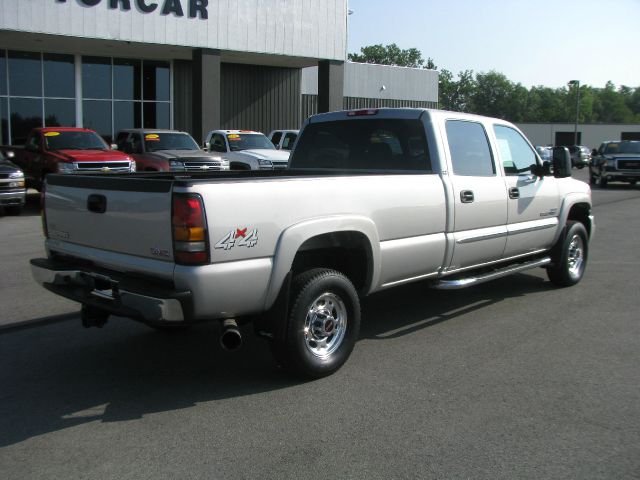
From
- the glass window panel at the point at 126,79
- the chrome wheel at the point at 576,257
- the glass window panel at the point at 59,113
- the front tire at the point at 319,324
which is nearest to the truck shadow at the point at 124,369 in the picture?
the front tire at the point at 319,324

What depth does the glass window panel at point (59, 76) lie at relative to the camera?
25.6 meters

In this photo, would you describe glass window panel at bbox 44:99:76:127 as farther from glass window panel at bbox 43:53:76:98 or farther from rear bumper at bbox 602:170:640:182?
rear bumper at bbox 602:170:640:182

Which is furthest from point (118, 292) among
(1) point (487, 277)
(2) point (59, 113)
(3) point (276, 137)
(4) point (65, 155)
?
(2) point (59, 113)

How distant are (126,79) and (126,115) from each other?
1.50 metres

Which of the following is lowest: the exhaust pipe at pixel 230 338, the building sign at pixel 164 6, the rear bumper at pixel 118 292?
the exhaust pipe at pixel 230 338

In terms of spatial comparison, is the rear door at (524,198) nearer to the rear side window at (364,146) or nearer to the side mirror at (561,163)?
the side mirror at (561,163)

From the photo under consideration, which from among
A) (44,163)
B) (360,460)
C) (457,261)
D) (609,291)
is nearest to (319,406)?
(360,460)

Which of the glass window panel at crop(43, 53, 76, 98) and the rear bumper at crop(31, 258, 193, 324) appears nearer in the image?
the rear bumper at crop(31, 258, 193, 324)

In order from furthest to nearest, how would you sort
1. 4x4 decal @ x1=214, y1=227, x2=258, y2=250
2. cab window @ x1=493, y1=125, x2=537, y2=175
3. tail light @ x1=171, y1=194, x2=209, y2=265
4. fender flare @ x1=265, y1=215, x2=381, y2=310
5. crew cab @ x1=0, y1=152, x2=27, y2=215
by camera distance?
crew cab @ x1=0, y1=152, x2=27, y2=215
cab window @ x1=493, y1=125, x2=537, y2=175
fender flare @ x1=265, y1=215, x2=381, y2=310
4x4 decal @ x1=214, y1=227, x2=258, y2=250
tail light @ x1=171, y1=194, x2=209, y2=265

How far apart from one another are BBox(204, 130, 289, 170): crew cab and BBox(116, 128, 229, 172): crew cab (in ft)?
2.50

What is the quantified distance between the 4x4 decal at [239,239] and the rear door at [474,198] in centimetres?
232

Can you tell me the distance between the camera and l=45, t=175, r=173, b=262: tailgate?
13.8 ft

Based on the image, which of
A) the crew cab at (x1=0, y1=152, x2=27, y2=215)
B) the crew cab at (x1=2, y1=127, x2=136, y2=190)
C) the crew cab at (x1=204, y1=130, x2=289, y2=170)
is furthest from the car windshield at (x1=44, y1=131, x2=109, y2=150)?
the crew cab at (x1=204, y1=130, x2=289, y2=170)

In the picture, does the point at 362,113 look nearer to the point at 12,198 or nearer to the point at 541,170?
the point at 541,170
